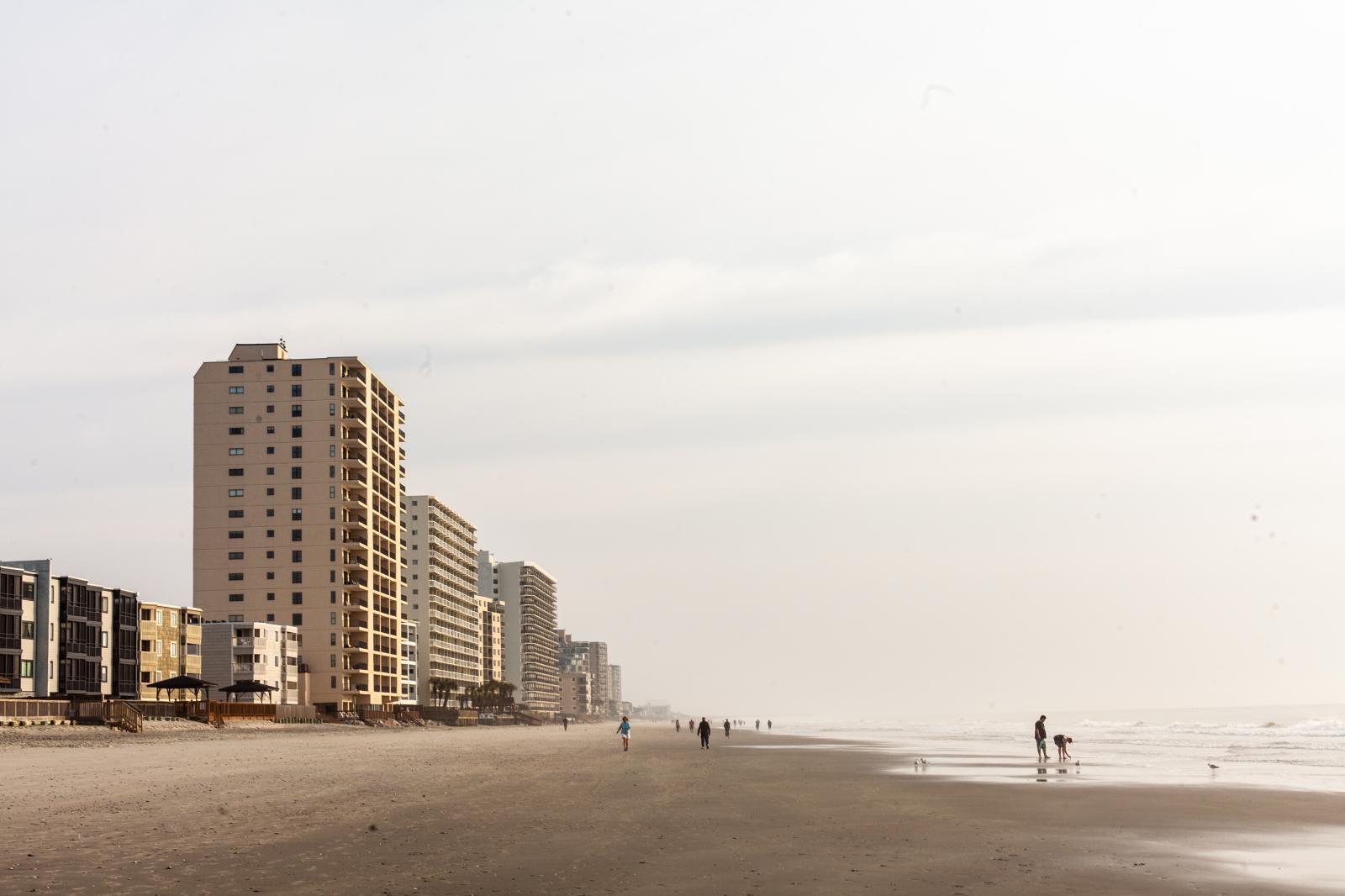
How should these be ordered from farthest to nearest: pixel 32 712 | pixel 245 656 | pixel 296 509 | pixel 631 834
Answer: pixel 296 509
pixel 245 656
pixel 32 712
pixel 631 834

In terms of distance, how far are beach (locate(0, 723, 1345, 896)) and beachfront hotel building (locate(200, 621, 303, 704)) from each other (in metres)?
88.8

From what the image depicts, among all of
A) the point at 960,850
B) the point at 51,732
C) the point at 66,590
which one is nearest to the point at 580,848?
the point at 960,850

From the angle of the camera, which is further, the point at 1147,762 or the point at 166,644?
the point at 166,644

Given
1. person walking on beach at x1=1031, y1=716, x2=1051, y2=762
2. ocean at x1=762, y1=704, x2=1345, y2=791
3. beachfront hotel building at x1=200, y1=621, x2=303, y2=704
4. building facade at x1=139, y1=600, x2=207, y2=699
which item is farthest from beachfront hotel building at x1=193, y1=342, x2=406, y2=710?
person walking on beach at x1=1031, y1=716, x2=1051, y2=762

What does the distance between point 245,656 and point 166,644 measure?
9.29 meters

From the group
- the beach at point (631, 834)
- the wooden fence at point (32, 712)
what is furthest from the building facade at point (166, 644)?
the beach at point (631, 834)

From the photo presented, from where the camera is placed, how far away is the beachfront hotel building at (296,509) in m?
145

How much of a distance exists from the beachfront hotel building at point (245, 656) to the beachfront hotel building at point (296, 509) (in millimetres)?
7873

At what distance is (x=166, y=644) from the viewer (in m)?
120

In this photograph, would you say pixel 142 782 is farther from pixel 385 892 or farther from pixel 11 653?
pixel 11 653

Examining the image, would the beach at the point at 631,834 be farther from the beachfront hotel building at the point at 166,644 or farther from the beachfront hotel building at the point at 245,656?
the beachfront hotel building at the point at 245,656

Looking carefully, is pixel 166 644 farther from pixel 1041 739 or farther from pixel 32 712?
pixel 1041 739

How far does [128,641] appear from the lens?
114 metres

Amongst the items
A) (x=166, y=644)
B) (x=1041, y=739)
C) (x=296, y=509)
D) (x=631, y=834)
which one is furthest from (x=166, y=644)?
(x=631, y=834)
